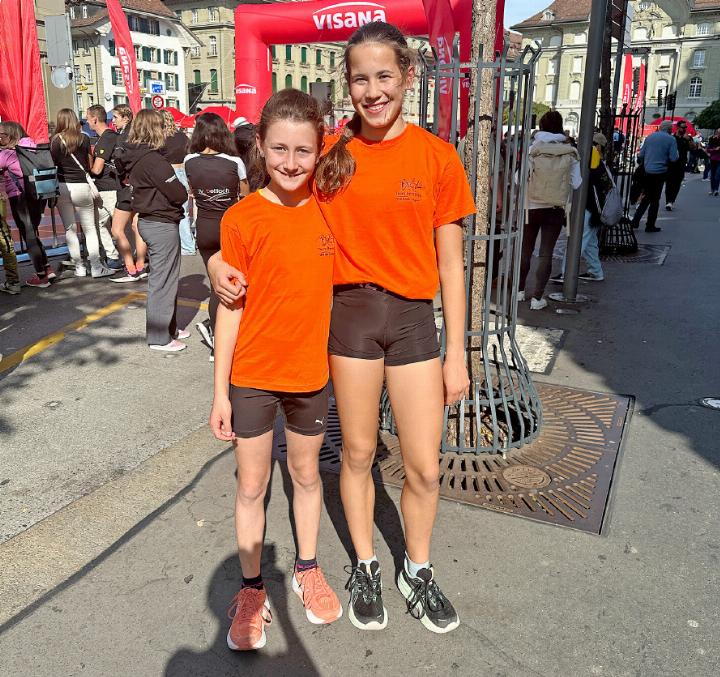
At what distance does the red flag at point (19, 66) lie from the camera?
7832 millimetres

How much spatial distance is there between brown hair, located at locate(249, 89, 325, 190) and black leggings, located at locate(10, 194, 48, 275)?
6.21 metres

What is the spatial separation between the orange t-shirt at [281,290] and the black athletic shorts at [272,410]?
45mm

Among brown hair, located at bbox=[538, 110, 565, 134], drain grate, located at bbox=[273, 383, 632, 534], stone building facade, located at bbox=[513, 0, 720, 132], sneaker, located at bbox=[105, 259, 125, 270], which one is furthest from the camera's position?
stone building facade, located at bbox=[513, 0, 720, 132]

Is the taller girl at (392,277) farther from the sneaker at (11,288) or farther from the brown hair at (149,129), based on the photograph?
the sneaker at (11,288)

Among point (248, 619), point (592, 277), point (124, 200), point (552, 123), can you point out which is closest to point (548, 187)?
point (552, 123)

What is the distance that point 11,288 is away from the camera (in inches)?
291

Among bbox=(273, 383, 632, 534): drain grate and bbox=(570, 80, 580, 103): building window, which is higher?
bbox=(570, 80, 580, 103): building window

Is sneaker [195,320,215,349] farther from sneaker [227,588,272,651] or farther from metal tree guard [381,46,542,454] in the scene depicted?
sneaker [227,588,272,651]

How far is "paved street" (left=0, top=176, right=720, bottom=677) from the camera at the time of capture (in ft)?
7.90

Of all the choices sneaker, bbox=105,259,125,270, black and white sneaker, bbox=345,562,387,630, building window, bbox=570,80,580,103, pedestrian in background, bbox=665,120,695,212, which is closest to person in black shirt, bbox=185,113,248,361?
black and white sneaker, bbox=345,562,387,630

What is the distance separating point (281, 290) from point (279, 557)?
1.33 meters

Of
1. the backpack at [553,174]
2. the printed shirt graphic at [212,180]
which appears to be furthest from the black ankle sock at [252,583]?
the backpack at [553,174]

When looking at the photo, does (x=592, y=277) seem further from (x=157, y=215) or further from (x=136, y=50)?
(x=136, y=50)

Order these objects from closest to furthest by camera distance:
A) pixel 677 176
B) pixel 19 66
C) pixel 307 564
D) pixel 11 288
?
pixel 307 564 → pixel 11 288 → pixel 19 66 → pixel 677 176
